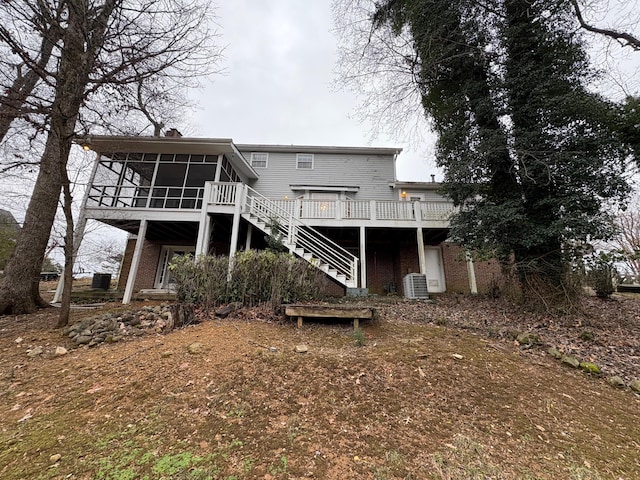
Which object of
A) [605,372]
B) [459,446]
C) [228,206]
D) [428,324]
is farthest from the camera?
[228,206]

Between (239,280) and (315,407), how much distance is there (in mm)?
3567

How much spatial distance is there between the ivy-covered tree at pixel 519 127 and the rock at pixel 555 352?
2.51 meters

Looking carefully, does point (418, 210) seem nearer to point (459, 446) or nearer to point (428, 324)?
point (428, 324)

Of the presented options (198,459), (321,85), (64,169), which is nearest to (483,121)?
(321,85)

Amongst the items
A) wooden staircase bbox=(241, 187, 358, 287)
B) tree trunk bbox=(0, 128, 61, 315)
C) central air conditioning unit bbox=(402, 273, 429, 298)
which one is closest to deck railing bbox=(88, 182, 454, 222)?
wooden staircase bbox=(241, 187, 358, 287)

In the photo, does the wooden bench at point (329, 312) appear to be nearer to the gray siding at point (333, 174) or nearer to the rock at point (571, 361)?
the rock at point (571, 361)

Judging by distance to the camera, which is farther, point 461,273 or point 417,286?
point 461,273

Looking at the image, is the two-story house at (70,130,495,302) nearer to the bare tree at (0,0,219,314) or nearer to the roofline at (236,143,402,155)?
the roofline at (236,143,402,155)

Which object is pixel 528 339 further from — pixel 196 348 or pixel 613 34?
pixel 613 34

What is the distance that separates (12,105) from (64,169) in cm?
104

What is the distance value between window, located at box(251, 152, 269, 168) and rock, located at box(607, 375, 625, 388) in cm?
1347

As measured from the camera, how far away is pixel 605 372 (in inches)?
134

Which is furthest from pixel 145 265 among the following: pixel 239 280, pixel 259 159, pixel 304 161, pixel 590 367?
pixel 590 367

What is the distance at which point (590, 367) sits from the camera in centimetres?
344
